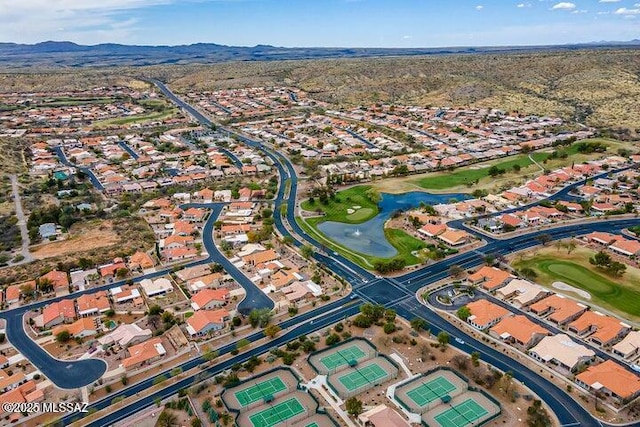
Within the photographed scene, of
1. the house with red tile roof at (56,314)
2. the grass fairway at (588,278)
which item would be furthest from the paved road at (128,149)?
the grass fairway at (588,278)

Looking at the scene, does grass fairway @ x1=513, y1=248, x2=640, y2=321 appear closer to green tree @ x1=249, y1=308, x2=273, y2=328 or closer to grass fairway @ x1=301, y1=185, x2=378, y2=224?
grass fairway @ x1=301, y1=185, x2=378, y2=224

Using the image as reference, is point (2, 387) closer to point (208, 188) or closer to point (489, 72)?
point (208, 188)

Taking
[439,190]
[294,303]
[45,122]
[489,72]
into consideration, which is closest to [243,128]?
[45,122]

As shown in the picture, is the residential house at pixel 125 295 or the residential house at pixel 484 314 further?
the residential house at pixel 125 295

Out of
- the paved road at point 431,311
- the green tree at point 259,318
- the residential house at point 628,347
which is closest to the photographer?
the paved road at point 431,311

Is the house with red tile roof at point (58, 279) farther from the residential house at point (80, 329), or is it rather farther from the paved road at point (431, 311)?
the paved road at point (431, 311)

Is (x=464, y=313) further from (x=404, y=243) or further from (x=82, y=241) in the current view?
(x=82, y=241)
